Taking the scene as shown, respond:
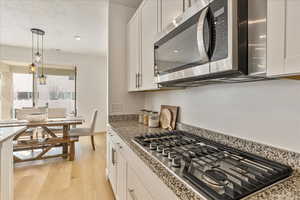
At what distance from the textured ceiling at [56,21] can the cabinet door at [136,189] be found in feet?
7.68

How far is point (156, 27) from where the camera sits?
1468mm

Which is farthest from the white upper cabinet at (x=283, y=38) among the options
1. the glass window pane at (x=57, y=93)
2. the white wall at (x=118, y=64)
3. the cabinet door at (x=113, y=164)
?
the glass window pane at (x=57, y=93)

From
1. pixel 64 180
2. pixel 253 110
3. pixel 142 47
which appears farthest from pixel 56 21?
pixel 253 110

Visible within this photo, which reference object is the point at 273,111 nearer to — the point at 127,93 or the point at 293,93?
the point at 293,93

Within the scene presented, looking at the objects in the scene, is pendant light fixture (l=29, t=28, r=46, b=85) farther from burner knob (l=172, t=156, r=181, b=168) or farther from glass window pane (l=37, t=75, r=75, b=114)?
burner knob (l=172, t=156, r=181, b=168)

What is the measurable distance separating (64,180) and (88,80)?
3551 mm

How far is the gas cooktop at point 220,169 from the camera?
21.4 inches

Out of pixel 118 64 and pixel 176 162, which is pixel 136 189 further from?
pixel 118 64

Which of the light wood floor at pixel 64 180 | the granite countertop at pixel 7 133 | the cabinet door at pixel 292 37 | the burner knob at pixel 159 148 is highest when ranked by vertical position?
the cabinet door at pixel 292 37

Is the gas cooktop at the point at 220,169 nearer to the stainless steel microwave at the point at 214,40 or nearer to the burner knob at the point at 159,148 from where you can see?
the burner knob at the point at 159,148

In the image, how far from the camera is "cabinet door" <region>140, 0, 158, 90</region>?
153 cm

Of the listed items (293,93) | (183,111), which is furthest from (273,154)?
(183,111)

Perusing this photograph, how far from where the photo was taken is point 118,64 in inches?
92.4

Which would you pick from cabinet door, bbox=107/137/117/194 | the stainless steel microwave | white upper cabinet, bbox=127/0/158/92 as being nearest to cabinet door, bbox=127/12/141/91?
white upper cabinet, bbox=127/0/158/92
